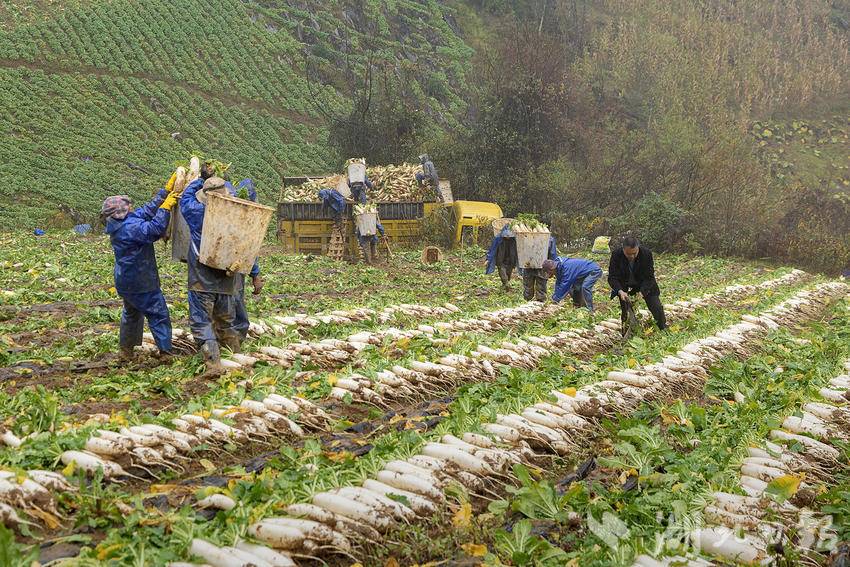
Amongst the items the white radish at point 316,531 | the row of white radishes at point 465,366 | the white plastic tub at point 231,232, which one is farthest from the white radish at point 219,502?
the white plastic tub at point 231,232

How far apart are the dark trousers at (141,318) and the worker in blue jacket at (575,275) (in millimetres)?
5784

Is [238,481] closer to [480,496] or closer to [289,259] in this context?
[480,496]

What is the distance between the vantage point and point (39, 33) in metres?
37.6

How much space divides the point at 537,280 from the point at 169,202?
686 centimetres

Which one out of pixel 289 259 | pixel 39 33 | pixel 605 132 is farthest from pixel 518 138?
pixel 39 33

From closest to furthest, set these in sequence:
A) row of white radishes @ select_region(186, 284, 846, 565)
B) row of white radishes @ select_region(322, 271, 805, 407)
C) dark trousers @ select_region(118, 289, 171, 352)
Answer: row of white radishes @ select_region(186, 284, 846, 565) < row of white radishes @ select_region(322, 271, 805, 407) < dark trousers @ select_region(118, 289, 171, 352)

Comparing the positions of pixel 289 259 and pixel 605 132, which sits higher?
pixel 605 132

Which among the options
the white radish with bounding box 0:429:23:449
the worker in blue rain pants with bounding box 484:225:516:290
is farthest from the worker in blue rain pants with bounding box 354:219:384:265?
the white radish with bounding box 0:429:23:449

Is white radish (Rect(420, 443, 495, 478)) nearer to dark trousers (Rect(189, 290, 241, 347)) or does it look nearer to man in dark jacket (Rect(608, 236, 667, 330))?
dark trousers (Rect(189, 290, 241, 347))

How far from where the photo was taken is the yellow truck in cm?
1952

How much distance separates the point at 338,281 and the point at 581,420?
362 inches

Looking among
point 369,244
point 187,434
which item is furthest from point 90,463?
point 369,244

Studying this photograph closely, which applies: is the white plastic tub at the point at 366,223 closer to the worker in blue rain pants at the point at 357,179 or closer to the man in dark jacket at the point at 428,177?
the worker in blue rain pants at the point at 357,179

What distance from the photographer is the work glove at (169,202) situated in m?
6.64
